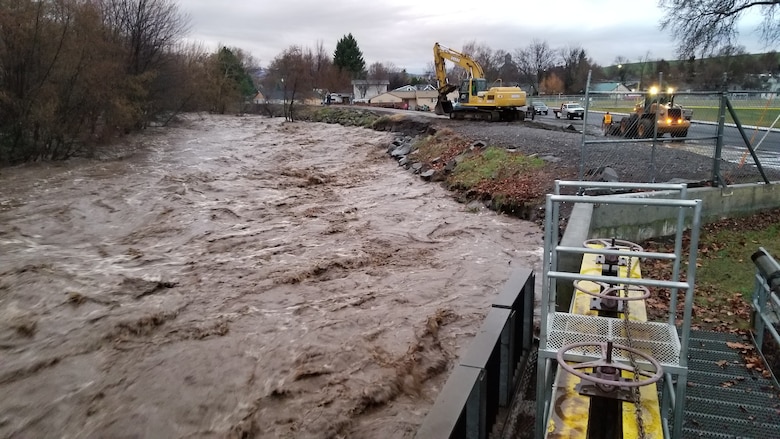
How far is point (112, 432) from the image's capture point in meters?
5.68

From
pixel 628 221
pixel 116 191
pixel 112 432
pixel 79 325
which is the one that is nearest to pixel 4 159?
pixel 116 191

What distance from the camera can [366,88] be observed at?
112m

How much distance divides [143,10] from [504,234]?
35.5 metres

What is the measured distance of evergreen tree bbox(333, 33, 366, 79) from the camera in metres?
117

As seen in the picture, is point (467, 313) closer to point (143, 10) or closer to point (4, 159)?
point (4, 159)

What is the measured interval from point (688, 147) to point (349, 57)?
106224mm

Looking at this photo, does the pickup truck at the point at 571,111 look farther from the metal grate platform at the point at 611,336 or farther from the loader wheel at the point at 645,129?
the metal grate platform at the point at 611,336

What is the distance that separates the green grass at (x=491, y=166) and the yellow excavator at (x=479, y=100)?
40.6 feet

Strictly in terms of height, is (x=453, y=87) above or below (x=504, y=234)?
above

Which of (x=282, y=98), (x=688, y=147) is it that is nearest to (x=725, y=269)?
(x=688, y=147)

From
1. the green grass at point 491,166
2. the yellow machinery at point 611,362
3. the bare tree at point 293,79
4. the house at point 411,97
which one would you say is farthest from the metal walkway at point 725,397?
the house at point 411,97

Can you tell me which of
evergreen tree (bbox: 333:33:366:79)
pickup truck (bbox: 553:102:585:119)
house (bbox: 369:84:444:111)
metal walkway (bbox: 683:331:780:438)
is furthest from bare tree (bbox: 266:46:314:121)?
metal walkway (bbox: 683:331:780:438)

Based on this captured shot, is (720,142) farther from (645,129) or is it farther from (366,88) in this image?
(366,88)

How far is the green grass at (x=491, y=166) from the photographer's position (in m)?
15.9
